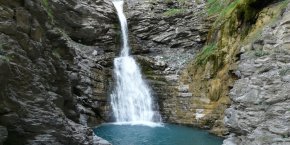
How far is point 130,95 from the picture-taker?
30969 mm

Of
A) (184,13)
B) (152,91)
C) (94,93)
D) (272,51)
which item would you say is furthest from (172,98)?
(272,51)

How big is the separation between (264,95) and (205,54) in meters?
14.1

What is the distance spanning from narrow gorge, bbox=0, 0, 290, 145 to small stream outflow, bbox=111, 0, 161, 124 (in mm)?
87

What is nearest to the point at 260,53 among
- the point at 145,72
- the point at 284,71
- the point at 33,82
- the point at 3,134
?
the point at 284,71

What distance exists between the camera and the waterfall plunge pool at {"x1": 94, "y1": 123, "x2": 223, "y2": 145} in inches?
869

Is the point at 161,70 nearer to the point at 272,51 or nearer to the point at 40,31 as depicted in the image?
the point at 272,51

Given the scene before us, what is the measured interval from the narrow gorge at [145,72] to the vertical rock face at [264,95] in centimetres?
5

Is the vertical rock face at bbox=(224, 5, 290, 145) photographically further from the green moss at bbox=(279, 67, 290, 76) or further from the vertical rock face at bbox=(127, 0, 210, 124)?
the vertical rock face at bbox=(127, 0, 210, 124)

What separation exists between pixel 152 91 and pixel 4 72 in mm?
20857

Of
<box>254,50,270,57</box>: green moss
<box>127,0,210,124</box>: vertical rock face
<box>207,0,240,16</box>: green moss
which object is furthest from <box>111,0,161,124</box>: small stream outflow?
<box>254,50,270,57</box>: green moss

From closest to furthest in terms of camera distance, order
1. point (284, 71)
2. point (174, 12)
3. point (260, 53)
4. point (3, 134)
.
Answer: point (3, 134)
point (284, 71)
point (260, 53)
point (174, 12)

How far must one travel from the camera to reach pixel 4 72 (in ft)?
35.2

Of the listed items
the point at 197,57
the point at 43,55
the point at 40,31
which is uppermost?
the point at 197,57

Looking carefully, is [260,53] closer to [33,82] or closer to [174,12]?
[33,82]
